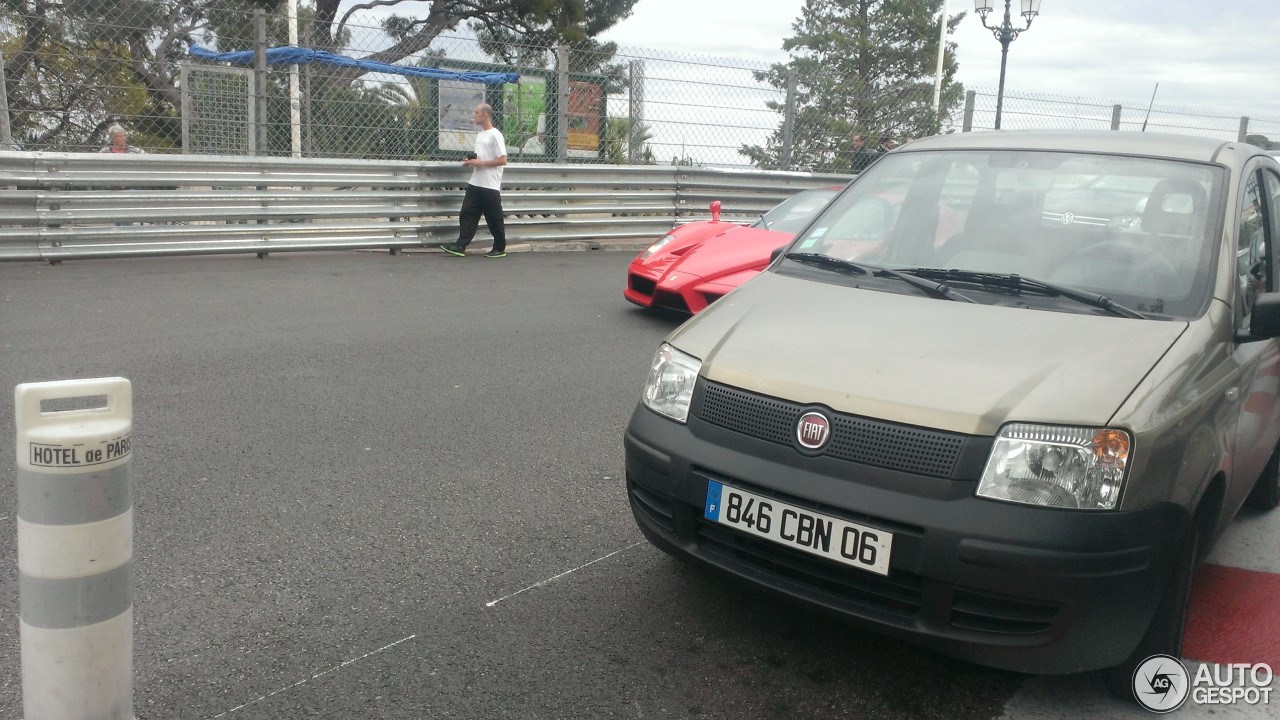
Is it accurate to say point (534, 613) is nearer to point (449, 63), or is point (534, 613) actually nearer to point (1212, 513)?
point (1212, 513)

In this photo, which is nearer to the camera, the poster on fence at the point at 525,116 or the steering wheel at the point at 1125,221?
the steering wheel at the point at 1125,221

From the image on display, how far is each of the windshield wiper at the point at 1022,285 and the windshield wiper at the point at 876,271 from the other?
5 centimetres

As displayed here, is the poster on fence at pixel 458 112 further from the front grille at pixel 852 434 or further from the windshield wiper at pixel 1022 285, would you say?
the front grille at pixel 852 434

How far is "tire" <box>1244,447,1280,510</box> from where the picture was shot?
4.28m

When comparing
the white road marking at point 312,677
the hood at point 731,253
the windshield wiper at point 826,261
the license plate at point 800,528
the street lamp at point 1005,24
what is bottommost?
the white road marking at point 312,677

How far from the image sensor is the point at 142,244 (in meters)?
9.63

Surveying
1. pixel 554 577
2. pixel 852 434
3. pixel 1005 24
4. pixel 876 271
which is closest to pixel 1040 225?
pixel 876 271

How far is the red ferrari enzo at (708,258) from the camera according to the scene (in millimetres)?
7648

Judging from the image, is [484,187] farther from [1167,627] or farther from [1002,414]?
[1167,627]

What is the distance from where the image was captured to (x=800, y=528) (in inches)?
105

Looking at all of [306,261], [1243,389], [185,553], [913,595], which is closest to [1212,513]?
[1243,389]

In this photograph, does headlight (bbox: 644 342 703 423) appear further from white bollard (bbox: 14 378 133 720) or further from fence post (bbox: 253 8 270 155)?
fence post (bbox: 253 8 270 155)

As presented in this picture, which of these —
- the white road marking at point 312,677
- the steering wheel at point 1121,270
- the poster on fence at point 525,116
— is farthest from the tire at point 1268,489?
the poster on fence at point 525,116

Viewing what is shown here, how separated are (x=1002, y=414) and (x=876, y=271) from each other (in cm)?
107
